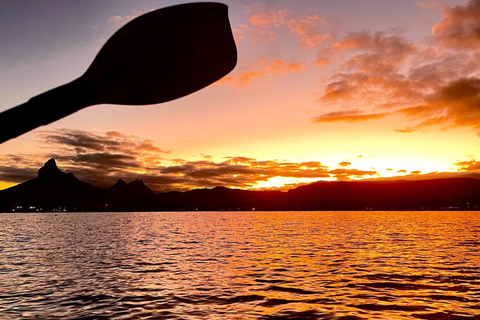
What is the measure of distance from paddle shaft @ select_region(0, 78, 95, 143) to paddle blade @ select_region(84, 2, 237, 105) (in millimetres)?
36

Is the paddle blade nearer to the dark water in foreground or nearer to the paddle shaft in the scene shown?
the paddle shaft

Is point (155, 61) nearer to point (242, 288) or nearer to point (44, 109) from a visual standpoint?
point (44, 109)

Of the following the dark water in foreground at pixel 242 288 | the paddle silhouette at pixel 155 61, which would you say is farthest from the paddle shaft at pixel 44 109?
the dark water in foreground at pixel 242 288

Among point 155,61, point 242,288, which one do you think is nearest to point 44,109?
point 155,61

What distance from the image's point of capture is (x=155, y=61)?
1083 millimetres

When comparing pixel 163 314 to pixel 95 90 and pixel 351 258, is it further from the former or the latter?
pixel 351 258

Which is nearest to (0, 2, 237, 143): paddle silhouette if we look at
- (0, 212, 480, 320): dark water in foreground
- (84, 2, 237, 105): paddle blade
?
(84, 2, 237, 105): paddle blade

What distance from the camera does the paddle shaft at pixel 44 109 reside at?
3.12ft

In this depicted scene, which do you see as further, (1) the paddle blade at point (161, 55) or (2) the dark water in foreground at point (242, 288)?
(2) the dark water in foreground at point (242, 288)

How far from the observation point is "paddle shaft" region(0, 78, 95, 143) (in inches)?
37.5

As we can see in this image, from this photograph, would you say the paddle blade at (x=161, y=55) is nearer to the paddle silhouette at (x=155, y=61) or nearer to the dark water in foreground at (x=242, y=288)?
the paddle silhouette at (x=155, y=61)

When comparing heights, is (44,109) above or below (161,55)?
below

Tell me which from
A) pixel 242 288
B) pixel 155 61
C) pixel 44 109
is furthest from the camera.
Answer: pixel 242 288

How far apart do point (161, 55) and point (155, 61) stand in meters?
0.02
